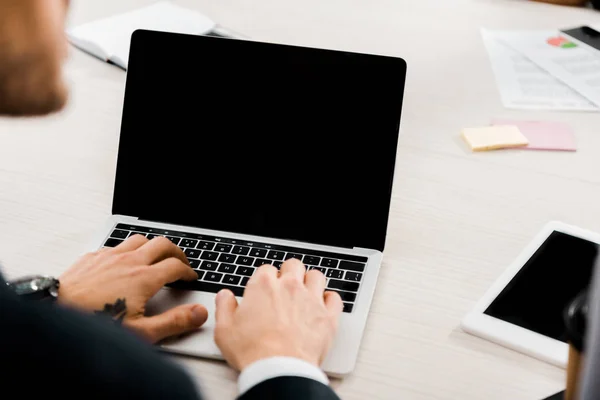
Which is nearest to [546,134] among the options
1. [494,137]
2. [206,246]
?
[494,137]

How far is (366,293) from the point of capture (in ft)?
2.98

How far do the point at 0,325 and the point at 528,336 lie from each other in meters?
0.62

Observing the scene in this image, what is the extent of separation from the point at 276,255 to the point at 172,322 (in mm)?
192

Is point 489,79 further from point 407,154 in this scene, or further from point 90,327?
point 90,327

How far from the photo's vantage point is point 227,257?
0.96 metres

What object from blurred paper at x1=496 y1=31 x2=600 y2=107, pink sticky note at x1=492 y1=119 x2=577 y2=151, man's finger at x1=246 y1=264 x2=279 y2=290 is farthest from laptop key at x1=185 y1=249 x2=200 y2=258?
blurred paper at x1=496 y1=31 x2=600 y2=107

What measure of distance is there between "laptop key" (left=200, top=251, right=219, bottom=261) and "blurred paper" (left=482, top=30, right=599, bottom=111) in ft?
2.29

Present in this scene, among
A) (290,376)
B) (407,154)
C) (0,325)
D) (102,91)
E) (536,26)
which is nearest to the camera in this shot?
(0,325)

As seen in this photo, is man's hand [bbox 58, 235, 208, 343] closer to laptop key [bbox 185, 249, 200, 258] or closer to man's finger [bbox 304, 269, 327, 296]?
laptop key [bbox 185, 249, 200, 258]

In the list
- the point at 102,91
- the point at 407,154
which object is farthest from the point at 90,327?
the point at 102,91

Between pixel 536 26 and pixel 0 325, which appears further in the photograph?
pixel 536 26

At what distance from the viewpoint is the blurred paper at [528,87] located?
4.57ft

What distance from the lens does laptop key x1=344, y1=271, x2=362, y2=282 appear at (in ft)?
3.06

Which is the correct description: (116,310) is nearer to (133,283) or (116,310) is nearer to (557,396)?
(133,283)
